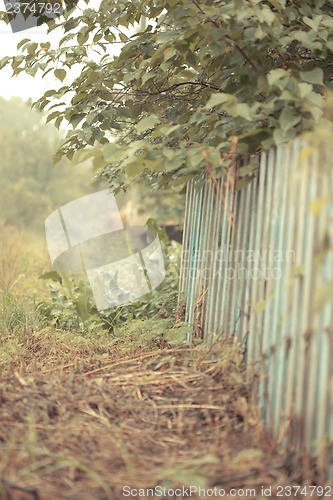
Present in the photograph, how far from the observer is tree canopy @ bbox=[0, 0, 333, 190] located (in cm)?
318

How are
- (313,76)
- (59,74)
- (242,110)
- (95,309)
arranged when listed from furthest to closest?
1. (95,309)
2. (59,74)
3. (313,76)
4. (242,110)

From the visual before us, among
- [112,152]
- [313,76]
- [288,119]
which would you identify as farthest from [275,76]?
[112,152]

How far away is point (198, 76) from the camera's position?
15.4ft

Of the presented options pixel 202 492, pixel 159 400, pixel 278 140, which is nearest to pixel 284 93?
pixel 278 140

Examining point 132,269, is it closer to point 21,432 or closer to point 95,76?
point 95,76

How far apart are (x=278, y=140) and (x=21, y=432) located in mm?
1735

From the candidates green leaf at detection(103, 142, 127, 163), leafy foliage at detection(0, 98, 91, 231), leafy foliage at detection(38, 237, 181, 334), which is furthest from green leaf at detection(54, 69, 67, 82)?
leafy foliage at detection(0, 98, 91, 231)

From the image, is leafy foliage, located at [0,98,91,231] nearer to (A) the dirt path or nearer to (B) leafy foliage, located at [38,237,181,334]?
(B) leafy foliage, located at [38,237,181,334]

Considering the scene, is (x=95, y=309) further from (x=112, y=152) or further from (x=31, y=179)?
(x=31, y=179)

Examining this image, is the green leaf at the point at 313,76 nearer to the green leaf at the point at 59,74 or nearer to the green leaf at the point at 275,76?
the green leaf at the point at 275,76

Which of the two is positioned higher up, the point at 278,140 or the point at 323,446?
the point at 278,140

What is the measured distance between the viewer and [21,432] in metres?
2.79

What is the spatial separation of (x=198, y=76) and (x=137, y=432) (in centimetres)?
→ 277

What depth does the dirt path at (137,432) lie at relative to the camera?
93.1 inches
